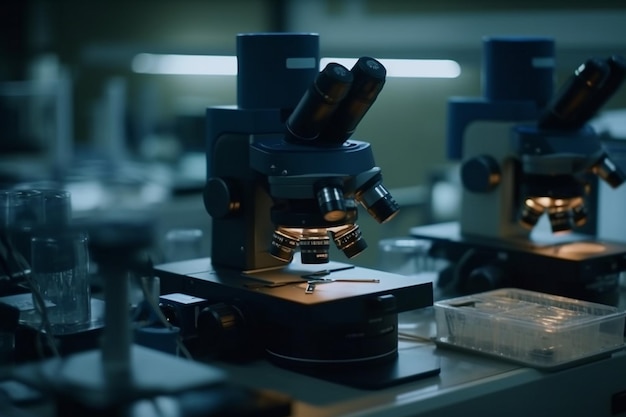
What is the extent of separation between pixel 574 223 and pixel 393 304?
672mm

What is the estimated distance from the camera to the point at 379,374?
59.2 inches

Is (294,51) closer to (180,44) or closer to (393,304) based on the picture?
(393,304)

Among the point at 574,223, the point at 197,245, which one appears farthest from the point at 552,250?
the point at 197,245

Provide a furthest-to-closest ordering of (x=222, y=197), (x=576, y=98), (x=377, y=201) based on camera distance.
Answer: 1. (x=576, y=98)
2. (x=222, y=197)
3. (x=377, y=201)

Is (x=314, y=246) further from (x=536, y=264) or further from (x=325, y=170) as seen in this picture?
(x=536, y=264)

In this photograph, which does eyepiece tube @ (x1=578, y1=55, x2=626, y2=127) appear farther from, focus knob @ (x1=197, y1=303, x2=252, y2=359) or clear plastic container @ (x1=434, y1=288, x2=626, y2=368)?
focus knob @ (x1=197, y1=303, x2=252, y2=359)

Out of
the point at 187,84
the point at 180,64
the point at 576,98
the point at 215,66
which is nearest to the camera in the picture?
the point at 576,98

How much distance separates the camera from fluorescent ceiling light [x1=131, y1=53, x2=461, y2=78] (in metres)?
3.70

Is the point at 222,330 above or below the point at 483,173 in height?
below

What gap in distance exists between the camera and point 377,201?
5.19ft

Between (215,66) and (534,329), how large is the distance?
10.4ft

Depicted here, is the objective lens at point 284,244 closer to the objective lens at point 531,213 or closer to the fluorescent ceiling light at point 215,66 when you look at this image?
the fluorescent ceiling light at point 215,66

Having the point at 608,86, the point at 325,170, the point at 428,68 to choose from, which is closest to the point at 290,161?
the point at 325,170

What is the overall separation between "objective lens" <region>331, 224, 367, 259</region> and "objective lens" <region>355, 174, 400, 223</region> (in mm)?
43
